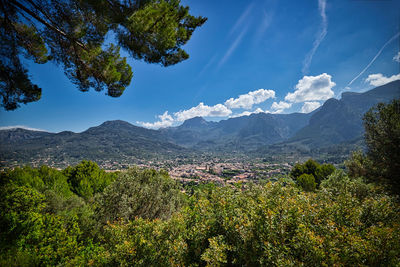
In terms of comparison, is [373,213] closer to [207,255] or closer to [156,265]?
[207,255]

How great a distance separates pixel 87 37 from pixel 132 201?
1095cm

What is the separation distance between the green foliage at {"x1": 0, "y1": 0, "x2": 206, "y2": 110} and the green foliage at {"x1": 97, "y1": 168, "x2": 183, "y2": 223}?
7996 mm

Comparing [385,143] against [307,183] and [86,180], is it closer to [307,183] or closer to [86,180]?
[307,183]

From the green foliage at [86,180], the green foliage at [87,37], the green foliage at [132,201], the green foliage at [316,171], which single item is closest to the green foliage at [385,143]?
the green foliage at [316,171]

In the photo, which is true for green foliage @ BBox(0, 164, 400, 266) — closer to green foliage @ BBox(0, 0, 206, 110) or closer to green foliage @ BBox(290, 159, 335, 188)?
green foliage @ BBox(0, 0, 206, 110)

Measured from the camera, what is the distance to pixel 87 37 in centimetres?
705

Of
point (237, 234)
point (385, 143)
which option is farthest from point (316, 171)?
point (237, 234)

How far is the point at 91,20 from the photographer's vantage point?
6.81 m

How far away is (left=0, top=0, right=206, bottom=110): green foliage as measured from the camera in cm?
597

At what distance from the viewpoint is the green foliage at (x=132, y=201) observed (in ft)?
37.4

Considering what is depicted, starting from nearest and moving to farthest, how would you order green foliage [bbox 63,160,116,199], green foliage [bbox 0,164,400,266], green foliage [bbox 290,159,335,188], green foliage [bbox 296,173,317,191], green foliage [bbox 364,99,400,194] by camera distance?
green foliage [bbox 0,164,400,266] < green foliage [bbox 364,99,400,194] < green foliage [bbox 63,160,116,199] < green foliage [bbox 296,173,317,191] < green foliage [bbox 290,159,335,188]

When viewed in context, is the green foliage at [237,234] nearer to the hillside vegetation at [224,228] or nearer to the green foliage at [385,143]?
the hillside vegetation at [224,228]

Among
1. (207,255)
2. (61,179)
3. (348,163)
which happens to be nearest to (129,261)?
(207,255)

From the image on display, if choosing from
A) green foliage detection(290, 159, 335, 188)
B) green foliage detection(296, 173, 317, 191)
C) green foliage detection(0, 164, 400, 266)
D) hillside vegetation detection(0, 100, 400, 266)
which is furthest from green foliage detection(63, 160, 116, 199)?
green foliage detection(290, 159, 335, 188)
